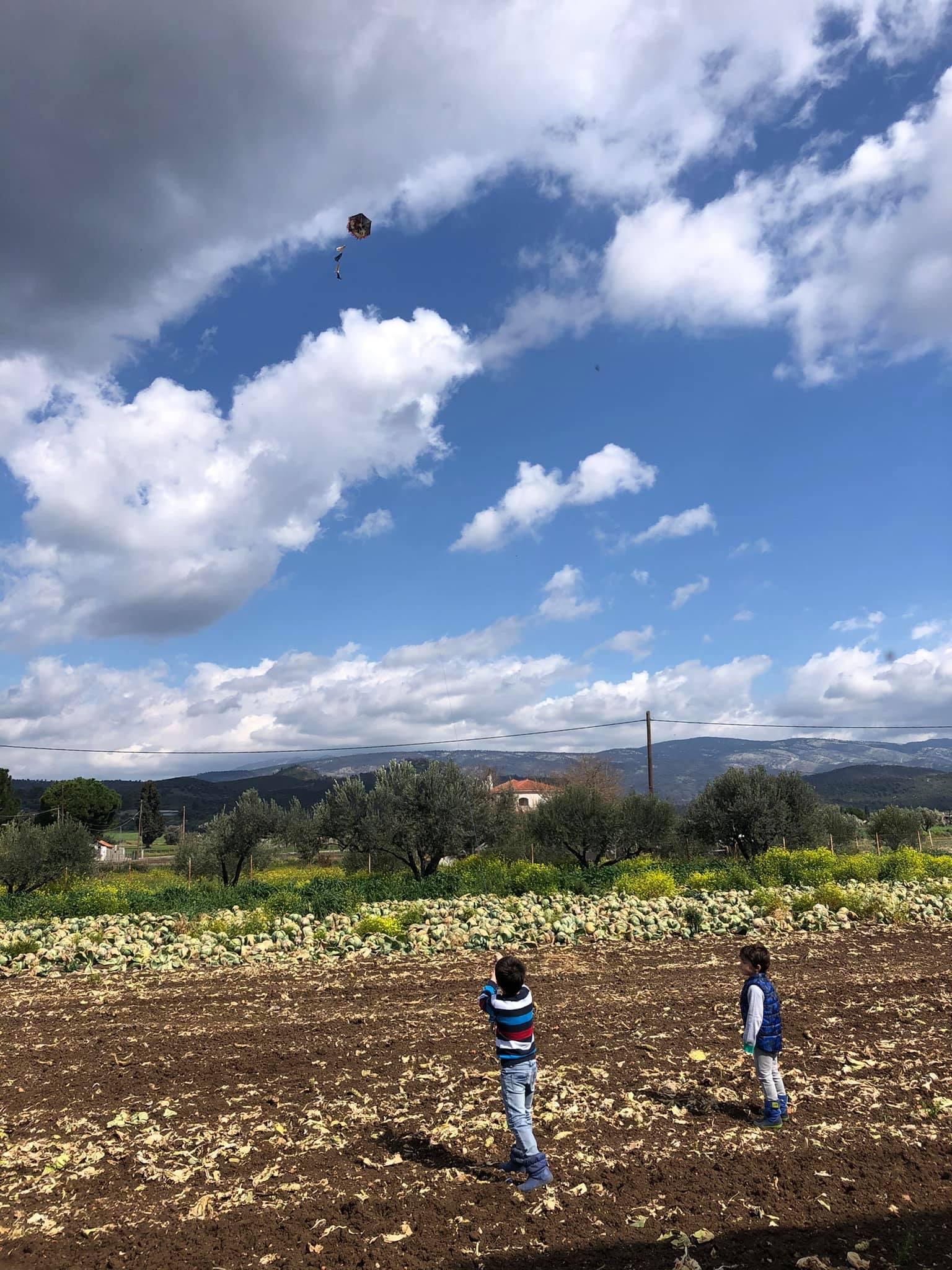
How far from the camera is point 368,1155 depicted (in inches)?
259

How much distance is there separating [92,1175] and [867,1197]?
5.94 m

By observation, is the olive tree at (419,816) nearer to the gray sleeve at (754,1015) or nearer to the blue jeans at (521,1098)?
the gray sleeve at (754,1015)

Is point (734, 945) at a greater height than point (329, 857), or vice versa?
point (734, 945)

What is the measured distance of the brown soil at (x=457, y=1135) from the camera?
523 cm

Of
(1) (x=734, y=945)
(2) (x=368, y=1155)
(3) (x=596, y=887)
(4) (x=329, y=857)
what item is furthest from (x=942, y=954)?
(4) (x=329, y=857)

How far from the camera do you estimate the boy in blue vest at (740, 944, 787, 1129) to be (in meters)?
6.89

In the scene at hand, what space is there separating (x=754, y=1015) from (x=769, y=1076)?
52cm

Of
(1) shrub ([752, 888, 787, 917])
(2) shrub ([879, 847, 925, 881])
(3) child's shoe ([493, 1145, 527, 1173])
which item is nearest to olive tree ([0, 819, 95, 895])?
(1) shrub ([752, 888, 787, 917])

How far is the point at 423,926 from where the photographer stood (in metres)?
17.1

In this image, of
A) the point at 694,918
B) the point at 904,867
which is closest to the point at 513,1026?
the point at 694,918

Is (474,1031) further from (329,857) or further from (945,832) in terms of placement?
(945,832)

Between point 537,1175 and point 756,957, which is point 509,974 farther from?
point 756,957

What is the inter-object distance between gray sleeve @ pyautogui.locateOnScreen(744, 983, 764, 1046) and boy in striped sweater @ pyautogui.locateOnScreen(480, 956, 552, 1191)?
207cm

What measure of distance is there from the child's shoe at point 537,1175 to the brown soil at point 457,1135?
0.11m
